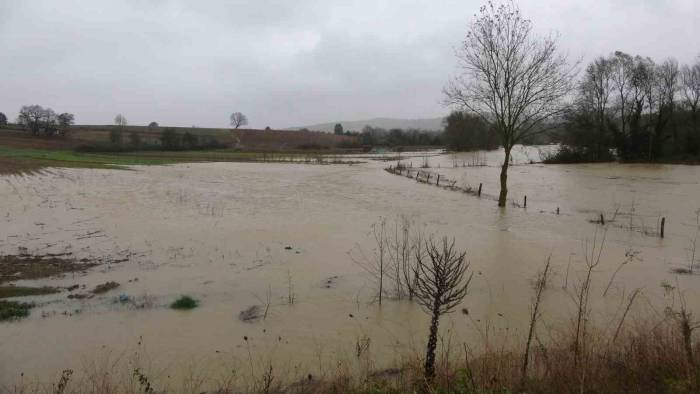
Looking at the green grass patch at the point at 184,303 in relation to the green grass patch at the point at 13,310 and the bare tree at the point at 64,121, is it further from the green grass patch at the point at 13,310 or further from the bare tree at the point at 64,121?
the bare tree at the point at 64,121

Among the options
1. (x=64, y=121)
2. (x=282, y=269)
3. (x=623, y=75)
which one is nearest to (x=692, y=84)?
(x=623, y=75)

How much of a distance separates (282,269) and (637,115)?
1944 inches

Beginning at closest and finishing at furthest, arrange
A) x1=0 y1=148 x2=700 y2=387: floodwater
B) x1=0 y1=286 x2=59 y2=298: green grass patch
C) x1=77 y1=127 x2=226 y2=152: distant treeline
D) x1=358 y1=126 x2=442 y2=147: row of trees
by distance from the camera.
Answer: x1=0 y1=148 x2=700 y2=387: floodwater < x1=0 y1=286 x2=59 y2=298: green grass patch < x1=77 y1=127 x2=226 y2=152: distant treeline < x1=358 y1=126 x2=442 y2=147: row of trees

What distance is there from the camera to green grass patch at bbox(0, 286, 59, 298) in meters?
8.16

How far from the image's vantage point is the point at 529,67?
17688 millimetres

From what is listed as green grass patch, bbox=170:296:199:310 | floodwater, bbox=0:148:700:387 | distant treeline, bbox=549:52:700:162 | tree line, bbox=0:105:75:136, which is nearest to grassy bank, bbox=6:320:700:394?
floodwater, bbox=0:148:700:387

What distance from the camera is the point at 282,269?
10516mm

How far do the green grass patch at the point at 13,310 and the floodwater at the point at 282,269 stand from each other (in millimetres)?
194

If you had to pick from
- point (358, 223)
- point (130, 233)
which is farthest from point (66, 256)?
point (358, 223)

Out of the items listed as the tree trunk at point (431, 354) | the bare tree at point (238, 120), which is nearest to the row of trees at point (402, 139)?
the bare tree at point (238, 120)

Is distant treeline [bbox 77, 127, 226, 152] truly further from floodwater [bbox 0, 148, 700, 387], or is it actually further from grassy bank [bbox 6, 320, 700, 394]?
grassy bank [bbox 6, 320, 700, 394]

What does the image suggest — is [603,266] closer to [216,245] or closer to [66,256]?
[216,245]

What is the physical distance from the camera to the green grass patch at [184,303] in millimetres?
7992

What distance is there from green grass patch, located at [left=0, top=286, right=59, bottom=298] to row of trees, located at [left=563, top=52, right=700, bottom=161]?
47142 mm
